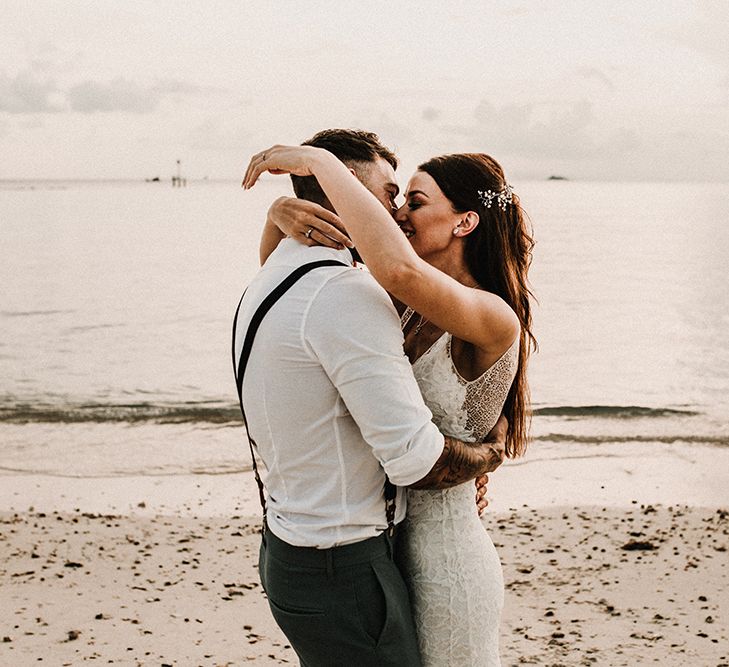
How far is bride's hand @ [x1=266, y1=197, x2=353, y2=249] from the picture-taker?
2406 mm

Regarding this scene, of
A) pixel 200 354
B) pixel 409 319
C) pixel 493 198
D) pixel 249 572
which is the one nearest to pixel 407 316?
pixel 409 319

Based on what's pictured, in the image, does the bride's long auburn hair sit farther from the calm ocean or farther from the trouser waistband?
the calm ocean

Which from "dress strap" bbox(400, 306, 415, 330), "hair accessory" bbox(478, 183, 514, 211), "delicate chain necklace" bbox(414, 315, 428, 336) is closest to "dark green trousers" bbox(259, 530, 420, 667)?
"delicate chain necklace" bbox(414, 315, 428, 336)

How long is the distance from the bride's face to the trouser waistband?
3.21 feet

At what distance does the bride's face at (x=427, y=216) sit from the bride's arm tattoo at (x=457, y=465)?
67cm

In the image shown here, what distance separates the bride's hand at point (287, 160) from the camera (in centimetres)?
244

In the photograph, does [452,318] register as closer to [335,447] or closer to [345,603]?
[335,447]

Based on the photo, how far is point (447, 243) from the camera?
2951mm

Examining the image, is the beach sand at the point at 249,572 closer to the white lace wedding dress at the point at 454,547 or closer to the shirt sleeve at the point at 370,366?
the white lace wedding dress at the point at 454,547

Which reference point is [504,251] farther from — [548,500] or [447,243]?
[548,500]

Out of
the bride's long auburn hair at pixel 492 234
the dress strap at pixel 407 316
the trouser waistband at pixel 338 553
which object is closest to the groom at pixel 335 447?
the trouser waistband at pixel 338 553

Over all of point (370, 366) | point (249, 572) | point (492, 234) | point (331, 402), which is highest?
point (492, 234)

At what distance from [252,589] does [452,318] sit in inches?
184

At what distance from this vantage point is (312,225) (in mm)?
2439
